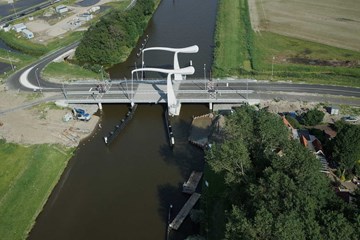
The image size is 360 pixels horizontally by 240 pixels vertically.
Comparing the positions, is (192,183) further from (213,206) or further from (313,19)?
(313,19)

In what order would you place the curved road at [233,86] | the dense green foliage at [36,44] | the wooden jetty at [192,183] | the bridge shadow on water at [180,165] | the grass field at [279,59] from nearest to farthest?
the bridge shadow on water at [180,165] → the wooden jetty at [192,183] → the curved road at [233,86] → the grass field at [279,59] → the dense green foliage at [36,44]

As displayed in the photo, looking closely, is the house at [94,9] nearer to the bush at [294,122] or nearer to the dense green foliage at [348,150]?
the bush at [294,122]

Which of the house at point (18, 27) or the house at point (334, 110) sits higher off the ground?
the house at point (18, 27)

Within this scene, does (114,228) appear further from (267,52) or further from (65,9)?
(65,9)

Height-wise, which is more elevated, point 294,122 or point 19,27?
point 19,27

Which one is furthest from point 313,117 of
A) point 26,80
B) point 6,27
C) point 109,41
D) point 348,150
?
point 6,27

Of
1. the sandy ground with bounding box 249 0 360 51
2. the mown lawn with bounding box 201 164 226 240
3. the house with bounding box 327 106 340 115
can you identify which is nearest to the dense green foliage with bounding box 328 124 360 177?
the house with bounding box 327 106 340 115

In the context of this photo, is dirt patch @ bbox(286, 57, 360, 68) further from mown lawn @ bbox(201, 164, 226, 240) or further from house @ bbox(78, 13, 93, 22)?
house @ bbox(78, 13, 93, 22)

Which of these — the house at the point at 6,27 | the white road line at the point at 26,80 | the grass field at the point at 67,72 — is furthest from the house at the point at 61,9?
the white road line at the point at 26,80
